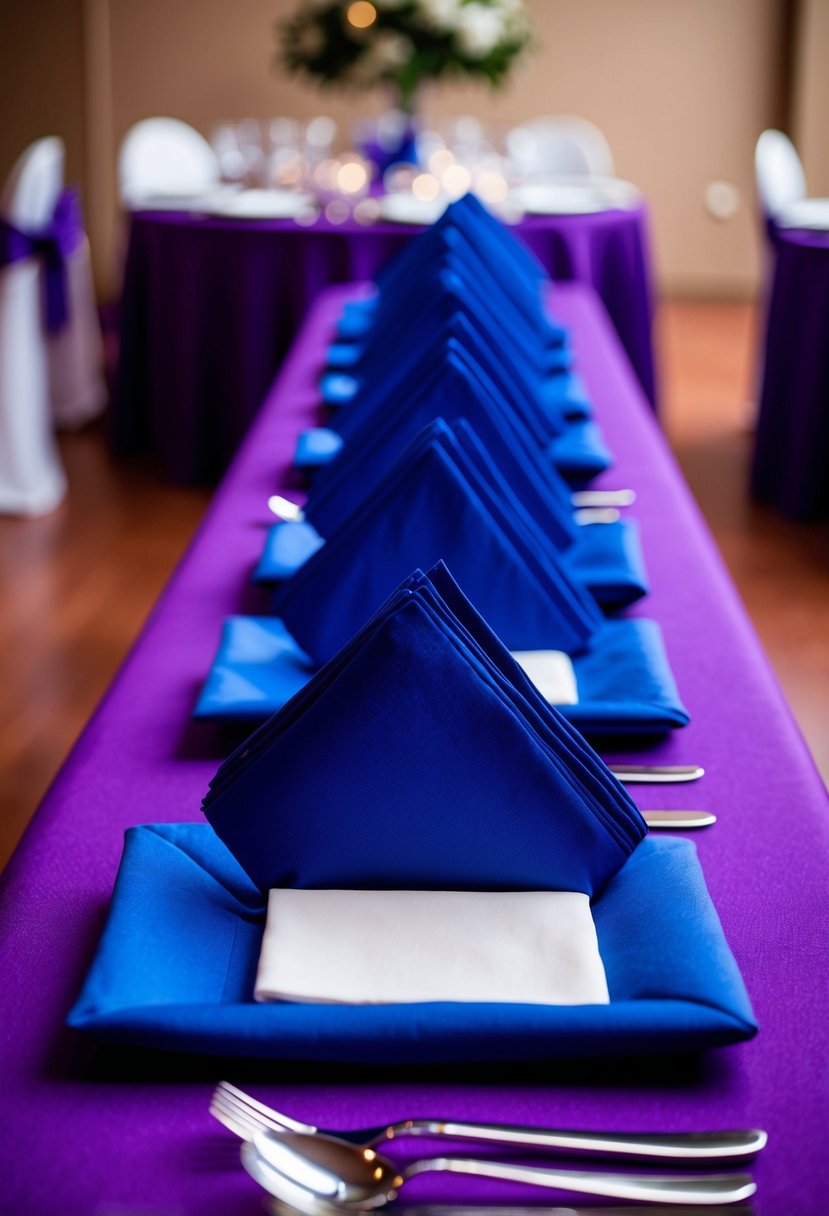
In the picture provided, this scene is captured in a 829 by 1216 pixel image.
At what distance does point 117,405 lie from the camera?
478 cm

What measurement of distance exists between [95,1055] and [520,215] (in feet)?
12.3

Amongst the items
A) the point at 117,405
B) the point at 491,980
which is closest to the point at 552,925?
the point at 491,980

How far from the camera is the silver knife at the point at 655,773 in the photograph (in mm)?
1152

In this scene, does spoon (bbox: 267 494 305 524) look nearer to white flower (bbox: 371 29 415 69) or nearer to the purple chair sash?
the purple chair sash

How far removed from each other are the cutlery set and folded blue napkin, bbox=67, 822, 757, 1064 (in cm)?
6

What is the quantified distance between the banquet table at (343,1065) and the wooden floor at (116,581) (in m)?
1.25

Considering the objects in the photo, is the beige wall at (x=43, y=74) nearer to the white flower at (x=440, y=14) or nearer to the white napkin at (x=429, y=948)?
the white flower at (x=440, y=14)

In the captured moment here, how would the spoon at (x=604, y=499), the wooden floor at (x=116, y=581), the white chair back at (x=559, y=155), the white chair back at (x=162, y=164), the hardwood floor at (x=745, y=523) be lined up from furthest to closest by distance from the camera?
1. the white chair back at (x=559, y=155)
2. the white chair back at (x=162, y=164)
3. the hardwood floor at (x=745, y=523)
4. the wooden floor at (x=116, y=581)
5. the spoon at (x=604, y=499)

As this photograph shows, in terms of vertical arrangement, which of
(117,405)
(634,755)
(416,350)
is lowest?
(117,405)

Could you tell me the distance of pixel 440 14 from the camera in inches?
174

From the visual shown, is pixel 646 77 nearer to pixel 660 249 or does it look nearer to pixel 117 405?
pixel 660 249

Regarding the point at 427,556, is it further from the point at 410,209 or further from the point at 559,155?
the point at 559,155

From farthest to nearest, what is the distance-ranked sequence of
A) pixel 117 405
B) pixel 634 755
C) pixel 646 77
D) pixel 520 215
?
1. pixel 646 77
2. pixel 117 405
3. pixel 520 215
4. pixel 634 755

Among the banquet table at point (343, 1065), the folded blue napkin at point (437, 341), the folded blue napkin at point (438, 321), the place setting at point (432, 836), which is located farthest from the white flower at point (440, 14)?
the banquet table at point (343, 1065)
